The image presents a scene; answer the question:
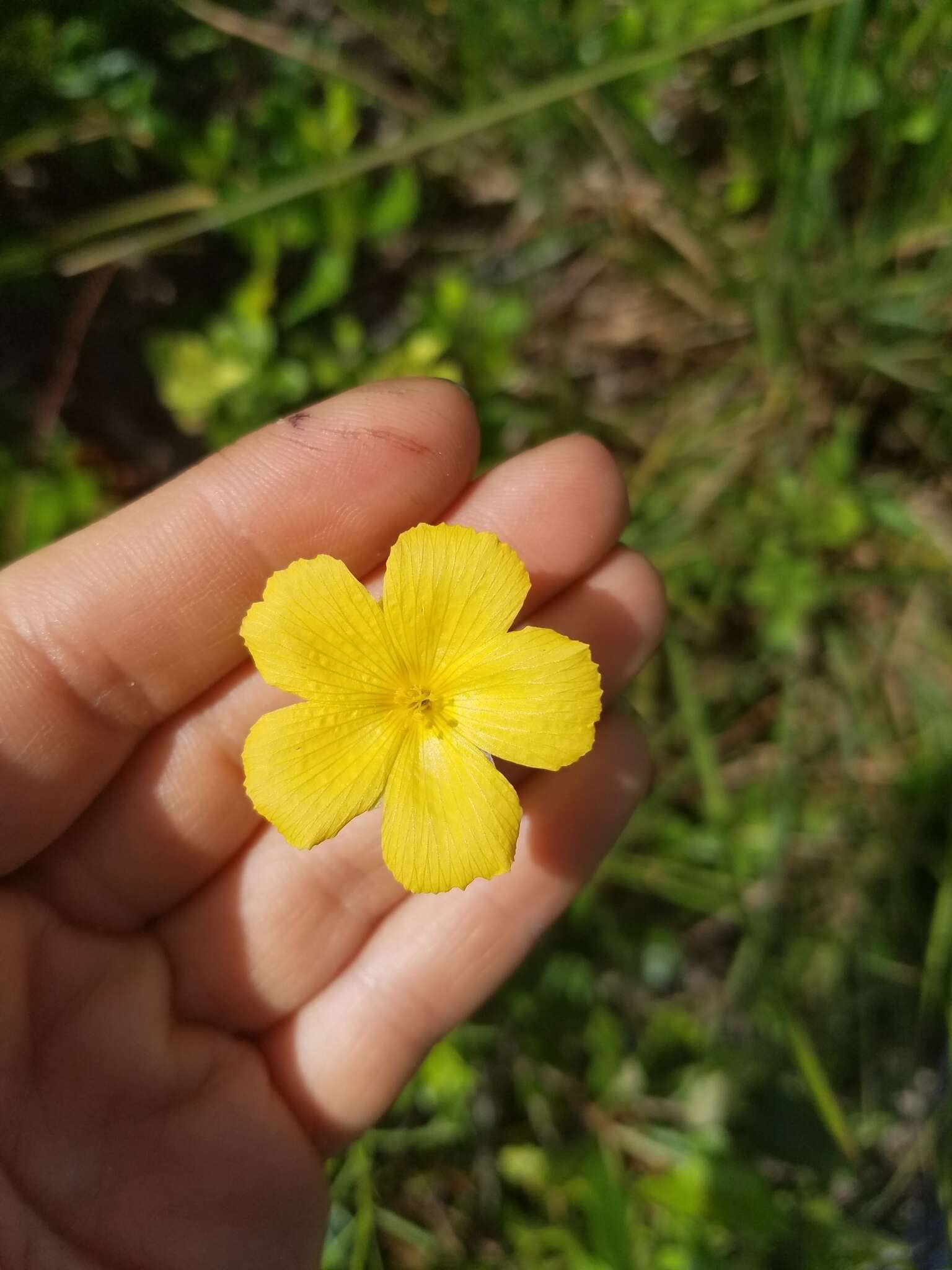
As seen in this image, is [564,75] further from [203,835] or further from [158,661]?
[203,835]

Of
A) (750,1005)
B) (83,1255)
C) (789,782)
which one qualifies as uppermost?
(83,1255)

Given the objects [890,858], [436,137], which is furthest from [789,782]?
[436,137]

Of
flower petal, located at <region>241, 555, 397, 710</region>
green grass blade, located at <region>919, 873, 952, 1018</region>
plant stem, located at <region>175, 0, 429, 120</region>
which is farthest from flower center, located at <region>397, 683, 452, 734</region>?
plant stem, located at <region>175, 0, 429, 120</region>

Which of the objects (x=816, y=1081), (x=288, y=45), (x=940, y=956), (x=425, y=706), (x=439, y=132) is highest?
(x=288, y=45)

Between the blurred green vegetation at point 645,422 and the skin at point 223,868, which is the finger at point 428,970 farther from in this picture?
the blurred green vegetation at point 645,422

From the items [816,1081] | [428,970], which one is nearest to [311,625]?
[428,970]

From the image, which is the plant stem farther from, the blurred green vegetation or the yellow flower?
the yellow flower

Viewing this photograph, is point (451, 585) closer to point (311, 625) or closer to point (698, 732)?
point (311, 625)
